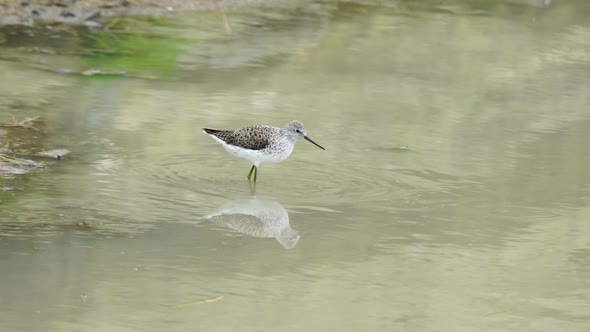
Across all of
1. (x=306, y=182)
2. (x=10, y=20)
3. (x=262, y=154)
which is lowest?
(x=10, y=20)

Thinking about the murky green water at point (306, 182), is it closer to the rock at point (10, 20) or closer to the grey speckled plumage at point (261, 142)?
the grey speckled plumage at point (261, 142)

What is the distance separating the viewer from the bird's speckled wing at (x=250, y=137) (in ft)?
30.9

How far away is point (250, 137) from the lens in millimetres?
9500

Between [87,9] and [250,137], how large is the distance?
265 inches

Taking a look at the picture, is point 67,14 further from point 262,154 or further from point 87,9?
point 262,154

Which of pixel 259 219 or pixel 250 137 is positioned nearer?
pixel 259 219

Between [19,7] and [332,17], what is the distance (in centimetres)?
429

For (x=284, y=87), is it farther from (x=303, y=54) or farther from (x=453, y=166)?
(x=453, y=166)

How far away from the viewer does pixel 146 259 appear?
7371 millimetres

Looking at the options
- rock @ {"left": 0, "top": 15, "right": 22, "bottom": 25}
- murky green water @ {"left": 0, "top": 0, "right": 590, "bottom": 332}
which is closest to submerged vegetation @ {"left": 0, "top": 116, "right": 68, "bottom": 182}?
murky green water @ {"left": 0, "top": 0, "right": 590, "bottom": 332}

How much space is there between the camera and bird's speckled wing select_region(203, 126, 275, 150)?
9.42 metres

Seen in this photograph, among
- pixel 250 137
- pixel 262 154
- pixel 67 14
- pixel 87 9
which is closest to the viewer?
pixel 262 154

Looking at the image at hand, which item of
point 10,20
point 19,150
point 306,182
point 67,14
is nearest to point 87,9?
point 67,14

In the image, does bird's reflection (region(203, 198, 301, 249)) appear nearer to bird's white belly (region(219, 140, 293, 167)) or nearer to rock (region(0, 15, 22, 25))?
bird's white belly (region(219, 140, 293, 167))
